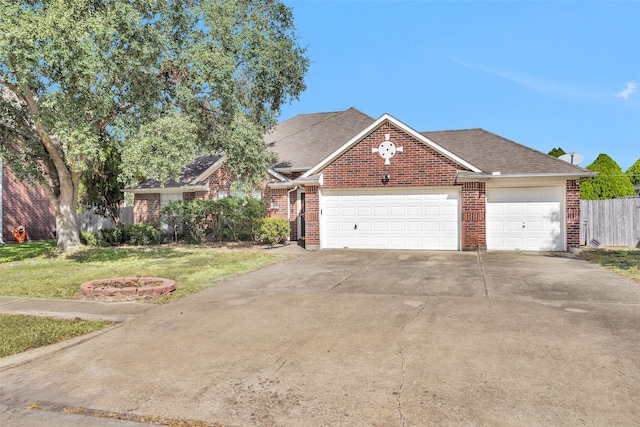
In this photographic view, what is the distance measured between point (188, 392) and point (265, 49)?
14954 millimetres

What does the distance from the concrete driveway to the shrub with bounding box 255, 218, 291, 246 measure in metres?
8.77

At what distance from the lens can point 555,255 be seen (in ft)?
44.0

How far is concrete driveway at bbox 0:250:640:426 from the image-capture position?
137 inches

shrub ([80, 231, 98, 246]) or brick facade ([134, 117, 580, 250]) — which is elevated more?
brick facade ([134, 117, 580, 250])

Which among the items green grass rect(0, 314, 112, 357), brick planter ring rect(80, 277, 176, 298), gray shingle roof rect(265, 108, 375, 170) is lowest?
green grass rect(0, 314, 112, 357)

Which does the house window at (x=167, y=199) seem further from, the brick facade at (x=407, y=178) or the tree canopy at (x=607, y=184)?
the tree canopy at (x=607, y=184)

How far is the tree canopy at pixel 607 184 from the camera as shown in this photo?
2147cm

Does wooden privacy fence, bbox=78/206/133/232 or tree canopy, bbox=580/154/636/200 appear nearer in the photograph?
tree canopy, bbox=580/154/636/200

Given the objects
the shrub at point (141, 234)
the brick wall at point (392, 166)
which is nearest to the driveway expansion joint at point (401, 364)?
the brick wall at point (392, 166)

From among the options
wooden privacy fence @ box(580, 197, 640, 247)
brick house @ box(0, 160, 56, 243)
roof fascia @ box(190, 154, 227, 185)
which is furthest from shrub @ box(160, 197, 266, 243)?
wooden privacy fence @ box(580, 197, 640, 247)

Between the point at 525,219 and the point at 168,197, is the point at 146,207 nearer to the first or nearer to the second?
the point at 168,197

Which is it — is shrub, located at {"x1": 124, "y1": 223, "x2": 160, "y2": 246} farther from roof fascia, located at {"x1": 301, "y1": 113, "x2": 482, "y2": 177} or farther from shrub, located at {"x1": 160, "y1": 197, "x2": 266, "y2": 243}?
roof fascia, located at {"x1": 301, "y1": 113, "x2": 482, "y2": 177}

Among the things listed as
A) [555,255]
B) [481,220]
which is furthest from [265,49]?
[555,255]

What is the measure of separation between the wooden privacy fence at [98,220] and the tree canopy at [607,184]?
80.0ft
